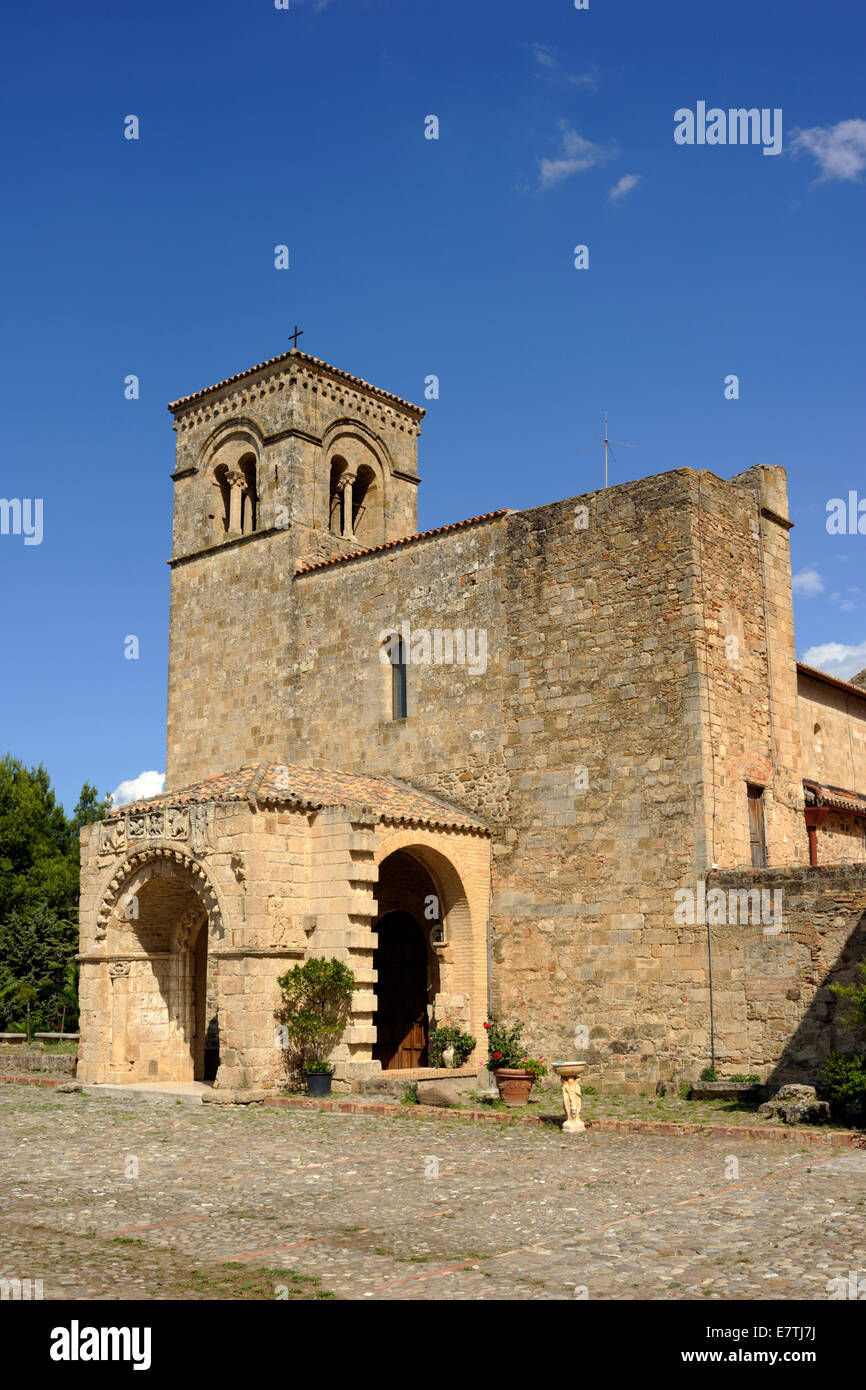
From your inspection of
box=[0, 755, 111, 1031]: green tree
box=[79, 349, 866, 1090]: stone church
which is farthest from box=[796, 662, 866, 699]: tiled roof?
box=[0, 755, 111, 1031]: green tree

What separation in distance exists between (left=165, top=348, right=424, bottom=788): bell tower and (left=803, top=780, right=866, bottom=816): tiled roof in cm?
1020

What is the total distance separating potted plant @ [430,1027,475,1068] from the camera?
19922mm

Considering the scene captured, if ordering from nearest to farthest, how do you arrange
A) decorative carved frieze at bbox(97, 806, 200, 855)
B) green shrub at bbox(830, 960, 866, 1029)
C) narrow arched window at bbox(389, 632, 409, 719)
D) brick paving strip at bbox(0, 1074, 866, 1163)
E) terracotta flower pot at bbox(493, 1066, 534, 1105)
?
brick paving strip at bbox(0, 1074, 866, 1163)
green shrub at bbox(830, 960, 866, 1029)
terracotta flower pot at bbox(493, 1066, 534, 1105)
decorative carved frieze at bbox(97, 806, 200, 855)
narrow arched window at bbox(389, 632, 409, 719)

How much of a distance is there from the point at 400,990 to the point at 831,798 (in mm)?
8321

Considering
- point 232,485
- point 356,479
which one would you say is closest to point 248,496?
point 232,485

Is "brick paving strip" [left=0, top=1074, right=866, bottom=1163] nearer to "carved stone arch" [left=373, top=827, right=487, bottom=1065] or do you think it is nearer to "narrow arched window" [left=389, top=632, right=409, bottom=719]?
"carved stone arch" [left=373, top=827, right=487, bottom=1065]

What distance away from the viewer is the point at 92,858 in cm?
2033

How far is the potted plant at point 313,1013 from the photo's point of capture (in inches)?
690

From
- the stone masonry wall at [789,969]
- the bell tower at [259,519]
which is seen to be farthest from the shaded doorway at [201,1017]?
the stone masonry wall at [789,969]

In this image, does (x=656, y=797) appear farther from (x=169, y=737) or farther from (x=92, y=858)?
(x=169, y=737)

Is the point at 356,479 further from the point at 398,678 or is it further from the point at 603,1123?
the point at 603,1123

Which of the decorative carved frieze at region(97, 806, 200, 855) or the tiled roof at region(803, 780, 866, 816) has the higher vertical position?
the tiled roof at region(803, 780, 866, 816)

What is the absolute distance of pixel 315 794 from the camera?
19.0m
